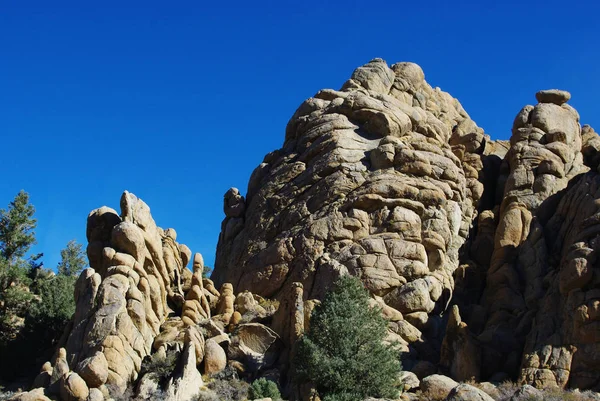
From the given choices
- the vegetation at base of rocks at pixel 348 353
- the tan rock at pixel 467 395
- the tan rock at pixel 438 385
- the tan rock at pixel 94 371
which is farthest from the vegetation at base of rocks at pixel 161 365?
the tan rock at pixel 467 395

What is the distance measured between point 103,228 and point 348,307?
53.7ft

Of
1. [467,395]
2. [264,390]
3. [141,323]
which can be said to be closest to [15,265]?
[141,323]

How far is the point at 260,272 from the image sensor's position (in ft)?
178

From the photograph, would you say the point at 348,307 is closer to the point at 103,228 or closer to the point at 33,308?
the point at 103,228

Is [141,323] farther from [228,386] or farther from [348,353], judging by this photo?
[348,353]

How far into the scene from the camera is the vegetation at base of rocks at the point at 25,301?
53.6 meters

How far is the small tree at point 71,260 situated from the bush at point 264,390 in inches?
1537

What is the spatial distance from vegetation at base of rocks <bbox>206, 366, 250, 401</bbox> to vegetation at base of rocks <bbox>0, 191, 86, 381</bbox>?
1419cm

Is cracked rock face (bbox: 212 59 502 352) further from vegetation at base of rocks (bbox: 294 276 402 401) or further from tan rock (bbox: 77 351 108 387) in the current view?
tan rock (bbox: 77 351 108 387)

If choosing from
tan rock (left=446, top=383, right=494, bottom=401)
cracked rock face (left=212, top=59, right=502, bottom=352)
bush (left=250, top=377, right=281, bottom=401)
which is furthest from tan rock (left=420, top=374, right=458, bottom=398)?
cracked rock face (left=212, top=59, right=502, bottom=352)

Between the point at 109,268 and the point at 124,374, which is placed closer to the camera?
the point at 124,374

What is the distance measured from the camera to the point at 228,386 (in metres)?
43.0

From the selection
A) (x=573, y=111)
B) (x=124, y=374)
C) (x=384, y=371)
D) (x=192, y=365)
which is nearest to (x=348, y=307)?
(x=384, y=371)

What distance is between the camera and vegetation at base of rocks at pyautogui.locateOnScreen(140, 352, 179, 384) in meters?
43.7
